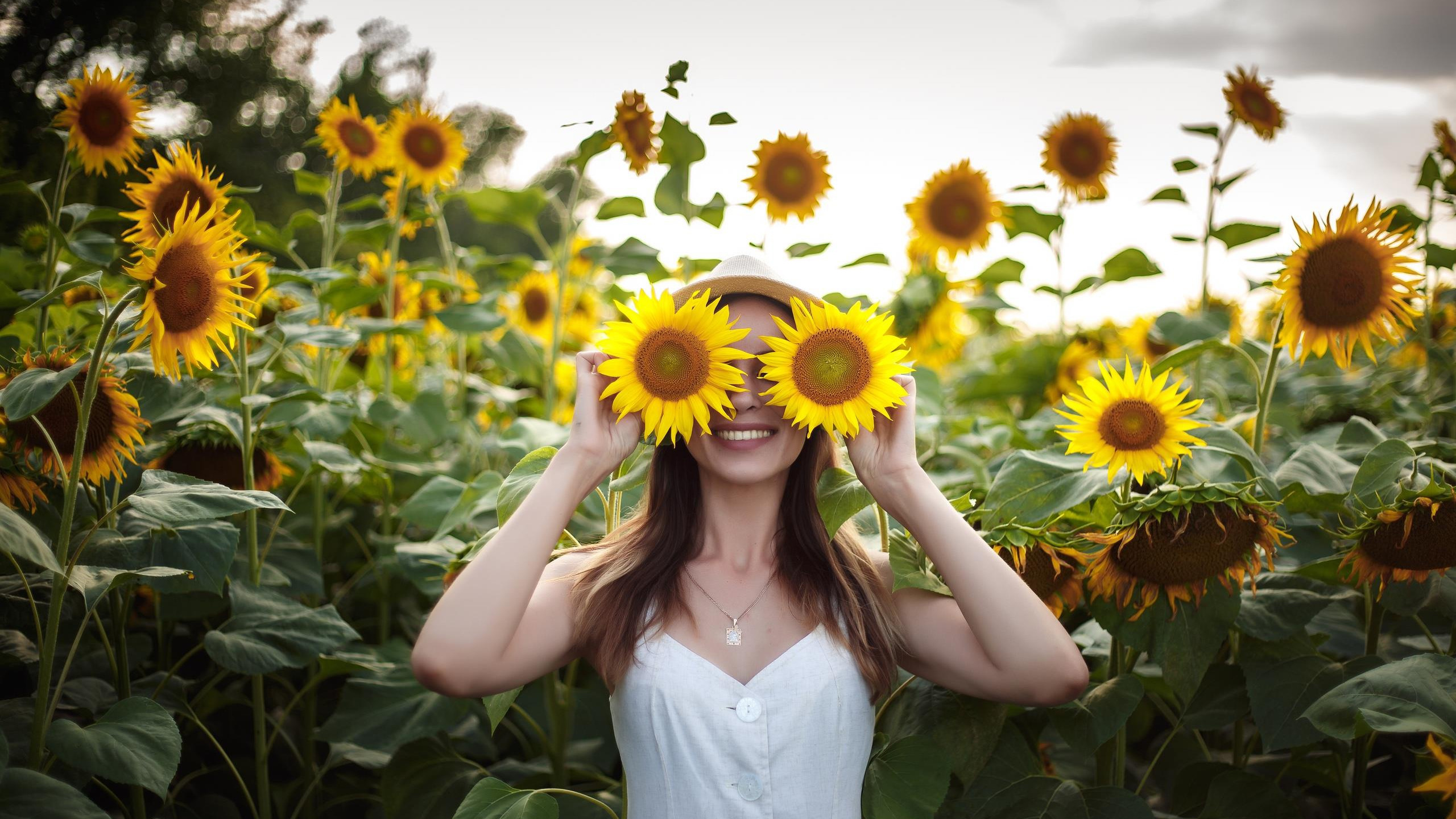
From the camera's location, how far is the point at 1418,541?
1561 millimetres

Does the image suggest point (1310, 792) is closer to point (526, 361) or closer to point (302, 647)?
point (302, 647)

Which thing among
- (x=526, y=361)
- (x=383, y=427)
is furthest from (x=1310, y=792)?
(x=383, y=427)

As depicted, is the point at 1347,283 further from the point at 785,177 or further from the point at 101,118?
the point at 101,118

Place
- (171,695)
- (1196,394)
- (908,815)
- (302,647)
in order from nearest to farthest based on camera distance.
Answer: (908,815), (302,647), (171,695), (1196,394)

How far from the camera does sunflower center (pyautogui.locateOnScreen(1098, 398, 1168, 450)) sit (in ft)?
5.29

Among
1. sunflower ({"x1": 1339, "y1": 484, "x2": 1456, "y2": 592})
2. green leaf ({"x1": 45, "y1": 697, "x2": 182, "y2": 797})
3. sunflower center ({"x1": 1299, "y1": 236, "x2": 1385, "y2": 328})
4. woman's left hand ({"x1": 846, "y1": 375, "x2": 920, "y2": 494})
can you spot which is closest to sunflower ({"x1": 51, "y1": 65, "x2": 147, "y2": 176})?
green leaf ({"x1": 45, "y1": 697, "x2": 182, "y2": 797})

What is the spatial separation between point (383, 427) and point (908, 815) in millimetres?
2157

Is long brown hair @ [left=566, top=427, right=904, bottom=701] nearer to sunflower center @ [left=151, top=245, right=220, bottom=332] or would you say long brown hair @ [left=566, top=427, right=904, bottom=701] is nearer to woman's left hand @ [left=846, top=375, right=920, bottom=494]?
woman's left hand @ [left=846, top=375, right=920, bottom=494]

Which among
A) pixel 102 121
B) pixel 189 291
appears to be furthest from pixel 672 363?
pixel 102 121

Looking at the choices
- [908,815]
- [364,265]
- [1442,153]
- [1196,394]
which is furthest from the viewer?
[364,265]

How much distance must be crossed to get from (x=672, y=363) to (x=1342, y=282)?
138cm

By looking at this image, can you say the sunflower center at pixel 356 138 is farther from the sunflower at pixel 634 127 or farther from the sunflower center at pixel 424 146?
the sunflower at pixel 634 127

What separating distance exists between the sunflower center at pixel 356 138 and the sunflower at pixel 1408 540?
295 centimetres

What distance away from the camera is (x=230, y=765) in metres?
1.93
